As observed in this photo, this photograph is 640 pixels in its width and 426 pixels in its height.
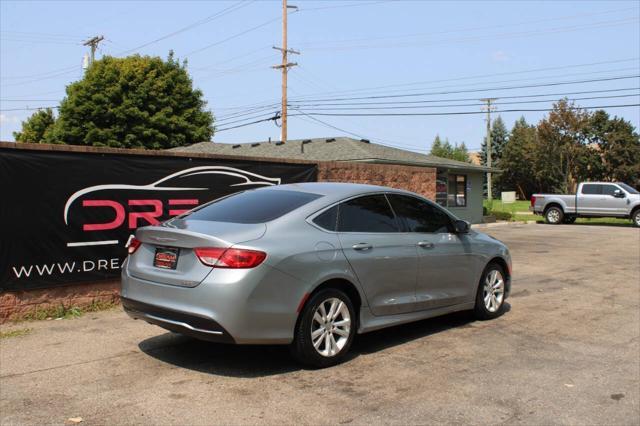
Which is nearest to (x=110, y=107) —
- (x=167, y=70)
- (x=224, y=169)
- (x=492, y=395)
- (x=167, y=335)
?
(x=167, y=70)

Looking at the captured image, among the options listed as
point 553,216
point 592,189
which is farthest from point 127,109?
point 592,189

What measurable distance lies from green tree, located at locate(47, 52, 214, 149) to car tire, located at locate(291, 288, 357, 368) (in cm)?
3253

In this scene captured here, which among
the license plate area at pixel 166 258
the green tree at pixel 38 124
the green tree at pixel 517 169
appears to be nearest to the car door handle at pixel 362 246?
the license plate area at pixel 166 258

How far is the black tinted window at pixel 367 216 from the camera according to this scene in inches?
219

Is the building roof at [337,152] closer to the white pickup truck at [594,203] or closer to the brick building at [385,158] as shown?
the brick building at [385,158]

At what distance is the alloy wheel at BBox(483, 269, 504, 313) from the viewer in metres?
7.13

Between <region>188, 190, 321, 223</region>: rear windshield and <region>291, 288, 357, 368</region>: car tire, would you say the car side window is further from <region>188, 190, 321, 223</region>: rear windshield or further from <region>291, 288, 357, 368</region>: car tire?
<region>291, 288, 357, 368</region>: car tire

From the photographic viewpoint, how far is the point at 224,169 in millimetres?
8812

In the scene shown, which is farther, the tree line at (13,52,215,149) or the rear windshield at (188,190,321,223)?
the tree line at (13,52,215,149)

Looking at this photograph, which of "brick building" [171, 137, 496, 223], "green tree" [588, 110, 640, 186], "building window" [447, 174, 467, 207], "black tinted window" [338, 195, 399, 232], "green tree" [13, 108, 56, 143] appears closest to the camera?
"black tinted window" [338, 195, 399, 232]

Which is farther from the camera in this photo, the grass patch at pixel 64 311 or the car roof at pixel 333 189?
the grass patch at pixel 64 311

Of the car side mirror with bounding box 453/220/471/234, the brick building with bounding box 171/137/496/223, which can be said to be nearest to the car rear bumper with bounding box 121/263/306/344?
the car side mirror with bounding box 453/220/471/234

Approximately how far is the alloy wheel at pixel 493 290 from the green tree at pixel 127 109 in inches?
1240

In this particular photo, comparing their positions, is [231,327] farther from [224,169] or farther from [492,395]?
[224,169]
